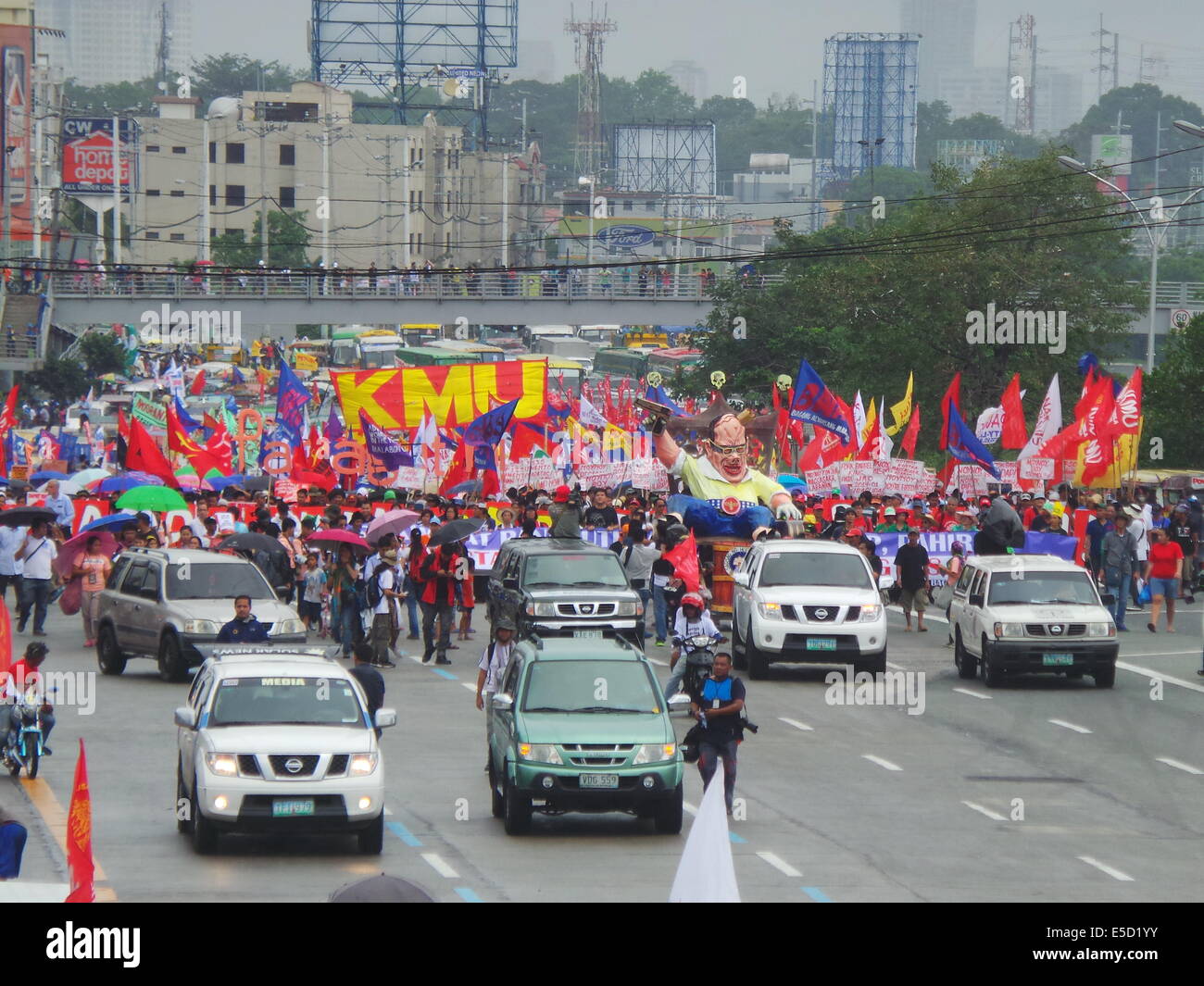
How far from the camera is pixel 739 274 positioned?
7519 centimetres

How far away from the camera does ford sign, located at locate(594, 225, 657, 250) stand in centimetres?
13701

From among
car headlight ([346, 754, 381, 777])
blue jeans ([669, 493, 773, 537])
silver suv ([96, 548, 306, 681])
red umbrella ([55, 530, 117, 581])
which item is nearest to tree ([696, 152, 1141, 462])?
blue jeans ([669, 493, 773, 537])

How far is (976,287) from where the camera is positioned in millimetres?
57875

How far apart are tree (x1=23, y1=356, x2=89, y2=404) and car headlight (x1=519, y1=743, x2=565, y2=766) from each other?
196 feet

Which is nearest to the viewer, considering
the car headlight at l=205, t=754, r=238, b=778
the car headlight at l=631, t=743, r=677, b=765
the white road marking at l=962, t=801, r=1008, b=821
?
the car headlight at l=205, t=754, r=238, b=778

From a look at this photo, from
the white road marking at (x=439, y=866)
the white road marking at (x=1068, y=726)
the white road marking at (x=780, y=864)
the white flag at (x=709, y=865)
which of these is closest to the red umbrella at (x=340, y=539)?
the white road marking at (x=1068, y=726)

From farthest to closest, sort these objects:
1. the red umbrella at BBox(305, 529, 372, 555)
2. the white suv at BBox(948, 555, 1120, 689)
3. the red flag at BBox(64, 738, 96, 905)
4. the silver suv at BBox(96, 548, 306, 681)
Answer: the red umbrella at BBox(305, 529, 372, 555) → the white suv at BBox(948, 555, 1120, 689) → the silver suv at BBox(96, 548, 306, 681) → the red flag at BBox(64, 738, 96, 905)

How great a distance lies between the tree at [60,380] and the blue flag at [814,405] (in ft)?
131

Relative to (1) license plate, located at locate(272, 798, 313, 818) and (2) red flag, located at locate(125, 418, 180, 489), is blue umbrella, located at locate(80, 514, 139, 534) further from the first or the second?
(1) license plate, located at locate(272, 798, 313, 818)

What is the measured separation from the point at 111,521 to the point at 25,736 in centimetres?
1068

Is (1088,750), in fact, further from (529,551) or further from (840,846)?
(529,551)

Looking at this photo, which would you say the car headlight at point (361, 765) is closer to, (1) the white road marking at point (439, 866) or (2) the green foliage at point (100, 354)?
(1) the white road marking at point (439, 866)
